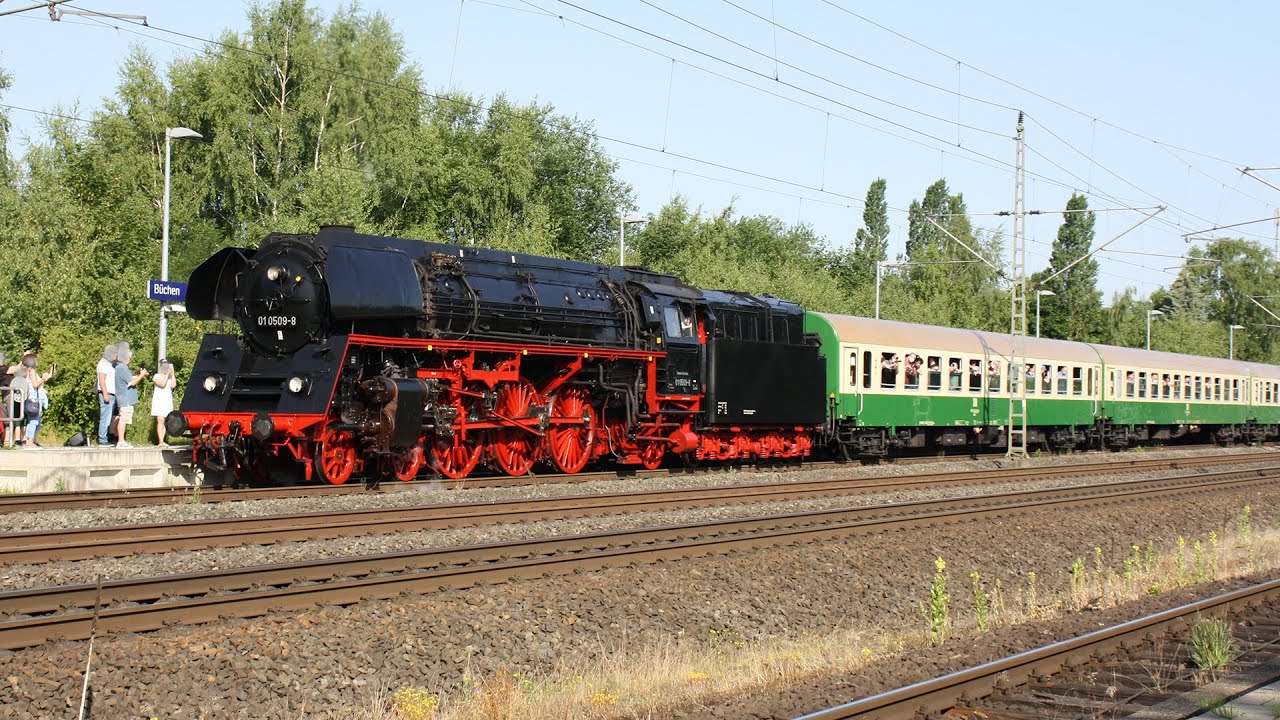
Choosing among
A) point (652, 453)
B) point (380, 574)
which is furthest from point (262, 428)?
point (652, 453)

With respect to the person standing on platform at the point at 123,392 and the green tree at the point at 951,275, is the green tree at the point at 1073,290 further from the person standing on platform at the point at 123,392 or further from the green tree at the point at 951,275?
the person standing on platform at the point at 123,392

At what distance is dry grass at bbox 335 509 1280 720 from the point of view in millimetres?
6891

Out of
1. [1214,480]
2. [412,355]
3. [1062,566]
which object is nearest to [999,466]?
[1214,480]

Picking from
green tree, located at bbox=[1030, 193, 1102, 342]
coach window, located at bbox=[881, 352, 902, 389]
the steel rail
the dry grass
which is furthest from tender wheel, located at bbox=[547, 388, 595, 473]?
green tree, located at bbox=[1030, 193, 1102, 342]

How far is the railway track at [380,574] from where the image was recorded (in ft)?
24.9

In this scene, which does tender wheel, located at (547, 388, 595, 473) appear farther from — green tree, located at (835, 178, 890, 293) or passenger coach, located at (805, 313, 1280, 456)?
green tree, located at (835, 178, 890, 293)

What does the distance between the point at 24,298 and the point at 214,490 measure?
390 inches

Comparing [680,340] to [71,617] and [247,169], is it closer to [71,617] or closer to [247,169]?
[71,617]

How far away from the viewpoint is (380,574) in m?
9.52

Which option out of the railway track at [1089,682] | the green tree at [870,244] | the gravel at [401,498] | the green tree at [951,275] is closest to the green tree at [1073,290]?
the green tree at [951,275]

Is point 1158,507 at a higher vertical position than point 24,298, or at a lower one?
lower

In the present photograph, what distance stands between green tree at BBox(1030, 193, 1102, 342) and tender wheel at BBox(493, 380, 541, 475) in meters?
48.9

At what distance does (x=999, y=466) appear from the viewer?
25422 millimetres

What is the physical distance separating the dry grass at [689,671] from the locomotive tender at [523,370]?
7.78 metres
